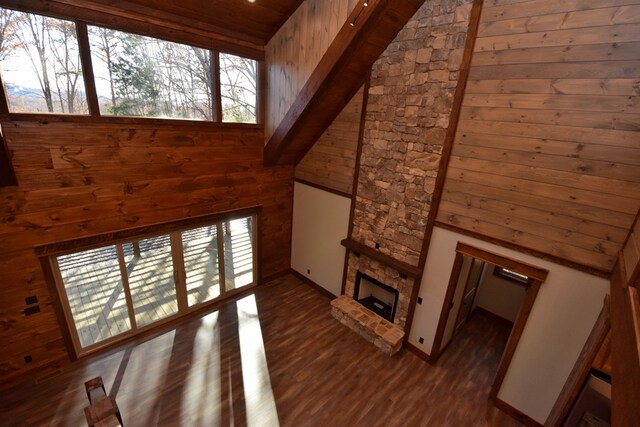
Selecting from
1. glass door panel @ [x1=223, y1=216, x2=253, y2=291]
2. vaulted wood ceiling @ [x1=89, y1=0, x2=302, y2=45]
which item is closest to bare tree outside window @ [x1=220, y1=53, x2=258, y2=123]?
vaulted wood ceiling @ [x1=89, y1=0, x2=302, y2=45]

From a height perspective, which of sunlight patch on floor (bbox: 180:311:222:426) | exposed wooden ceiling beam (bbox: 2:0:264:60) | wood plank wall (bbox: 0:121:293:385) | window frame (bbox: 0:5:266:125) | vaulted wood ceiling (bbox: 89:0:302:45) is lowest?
sunlight patch on floor (bbox: 180:311:222:426)

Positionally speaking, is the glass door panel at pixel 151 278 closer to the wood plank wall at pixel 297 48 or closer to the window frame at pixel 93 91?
the window frame at pixel 93 91

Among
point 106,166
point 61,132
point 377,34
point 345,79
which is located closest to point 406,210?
point 345,79

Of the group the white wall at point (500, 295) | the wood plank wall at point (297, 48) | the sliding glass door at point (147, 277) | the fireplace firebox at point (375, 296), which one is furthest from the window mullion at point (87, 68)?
the white wall at point (500, 295)

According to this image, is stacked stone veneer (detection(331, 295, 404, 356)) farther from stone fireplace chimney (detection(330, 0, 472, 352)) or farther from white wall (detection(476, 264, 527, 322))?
white wall (detection(476, 264, 527, 322))

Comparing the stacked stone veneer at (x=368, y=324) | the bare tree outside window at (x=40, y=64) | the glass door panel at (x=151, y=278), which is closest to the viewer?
the bare tree outside window at (x=40, y=64)

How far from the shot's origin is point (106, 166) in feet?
12.9

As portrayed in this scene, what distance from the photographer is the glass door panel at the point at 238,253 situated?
579 cm

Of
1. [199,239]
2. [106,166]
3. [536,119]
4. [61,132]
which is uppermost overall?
[536,119]

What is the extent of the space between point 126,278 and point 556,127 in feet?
19.8

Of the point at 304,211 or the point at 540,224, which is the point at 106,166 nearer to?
the point at 304,211

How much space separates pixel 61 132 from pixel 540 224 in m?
5.81

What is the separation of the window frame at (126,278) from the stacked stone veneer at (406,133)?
8.11ft

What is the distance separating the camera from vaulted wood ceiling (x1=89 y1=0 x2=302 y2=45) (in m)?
3.71
